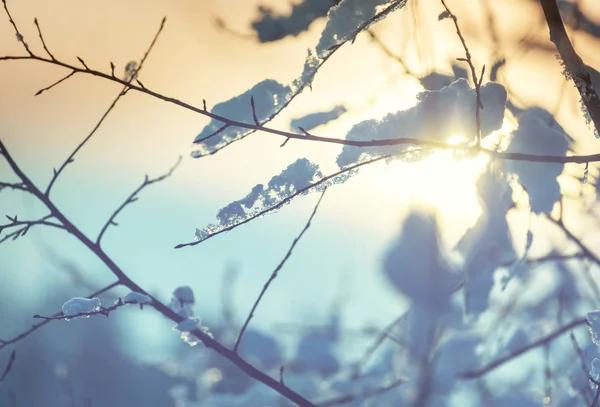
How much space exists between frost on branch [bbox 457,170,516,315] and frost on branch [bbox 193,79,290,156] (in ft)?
1.90

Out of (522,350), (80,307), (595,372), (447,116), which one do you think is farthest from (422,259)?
(80,307)

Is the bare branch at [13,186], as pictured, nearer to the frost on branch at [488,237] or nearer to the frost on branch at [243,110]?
the frost on branch at [243,110]

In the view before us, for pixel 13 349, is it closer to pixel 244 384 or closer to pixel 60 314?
pixel 60 314

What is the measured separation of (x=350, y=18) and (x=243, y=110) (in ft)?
0.79

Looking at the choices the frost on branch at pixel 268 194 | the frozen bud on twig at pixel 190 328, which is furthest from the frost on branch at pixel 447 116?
the frozen bud on twig at pixel 190 328

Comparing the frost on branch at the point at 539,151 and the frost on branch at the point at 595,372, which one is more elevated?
the frost on branch at the point at 539,151

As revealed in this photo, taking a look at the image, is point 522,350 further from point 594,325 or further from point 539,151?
point 539,151

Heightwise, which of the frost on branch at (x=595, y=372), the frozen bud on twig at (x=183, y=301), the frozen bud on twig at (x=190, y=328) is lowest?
the frost on branch at (x=595, y=372)

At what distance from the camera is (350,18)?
2.39 feet

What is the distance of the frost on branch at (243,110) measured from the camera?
787mm

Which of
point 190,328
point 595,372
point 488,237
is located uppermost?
point 488,237

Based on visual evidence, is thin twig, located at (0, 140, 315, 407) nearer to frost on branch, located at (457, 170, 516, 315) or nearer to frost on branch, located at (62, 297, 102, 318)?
frost on branch, located at (62, 297, 102, 318)

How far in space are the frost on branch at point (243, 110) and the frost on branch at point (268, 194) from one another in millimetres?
104

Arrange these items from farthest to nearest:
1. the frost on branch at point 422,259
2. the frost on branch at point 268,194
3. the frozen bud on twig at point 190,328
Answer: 1. the frost on branch at point 422,259
2. the frozen bud on twig at point 190,328
3. the frost on branch at point 268,194
